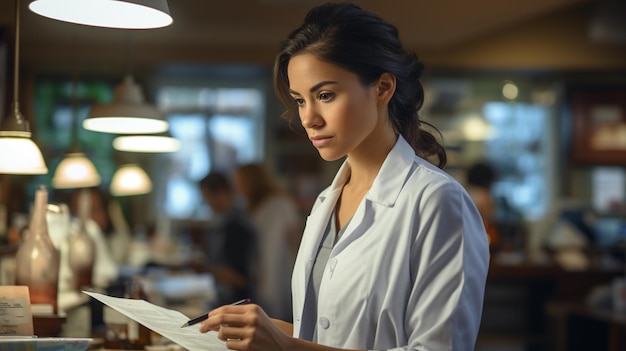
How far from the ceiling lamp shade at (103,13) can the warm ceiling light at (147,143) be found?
3.09m

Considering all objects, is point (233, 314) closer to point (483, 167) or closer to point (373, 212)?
point (373, 212)

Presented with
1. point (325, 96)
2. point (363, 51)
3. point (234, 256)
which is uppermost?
point (363, 51)

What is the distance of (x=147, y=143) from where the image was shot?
215 inches

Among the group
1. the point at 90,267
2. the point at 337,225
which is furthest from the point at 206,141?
the point at 337,225

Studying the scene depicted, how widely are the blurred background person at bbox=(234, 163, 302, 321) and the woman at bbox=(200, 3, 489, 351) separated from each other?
→ 16.6 feet

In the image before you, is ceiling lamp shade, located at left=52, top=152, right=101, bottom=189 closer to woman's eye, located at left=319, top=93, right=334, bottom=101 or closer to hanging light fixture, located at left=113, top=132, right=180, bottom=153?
hanging light fixture, located at left=113, top=132, right=180, bottom=153

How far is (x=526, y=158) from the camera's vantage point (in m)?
11.0

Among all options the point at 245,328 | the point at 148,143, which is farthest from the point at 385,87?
the point at 148,143

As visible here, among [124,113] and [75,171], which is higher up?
[124,113]

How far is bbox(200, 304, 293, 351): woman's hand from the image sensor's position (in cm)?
169

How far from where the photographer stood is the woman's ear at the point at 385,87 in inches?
82.3

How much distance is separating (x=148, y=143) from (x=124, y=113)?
157cm

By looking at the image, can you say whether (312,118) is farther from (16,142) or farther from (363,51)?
(16,142)

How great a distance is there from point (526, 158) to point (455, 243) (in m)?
9.42
